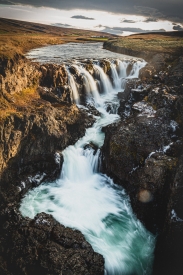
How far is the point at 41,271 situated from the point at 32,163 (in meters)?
6.33

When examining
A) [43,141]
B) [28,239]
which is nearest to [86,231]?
[28,239]

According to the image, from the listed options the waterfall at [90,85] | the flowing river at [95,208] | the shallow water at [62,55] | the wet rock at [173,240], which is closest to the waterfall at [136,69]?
the shallow water at [62,55]

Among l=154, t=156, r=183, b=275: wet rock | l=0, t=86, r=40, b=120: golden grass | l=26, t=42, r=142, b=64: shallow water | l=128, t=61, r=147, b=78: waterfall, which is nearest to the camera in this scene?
l=154, t=156, r=183, b=275: wet rock

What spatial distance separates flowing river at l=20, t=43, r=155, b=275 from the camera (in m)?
9.25

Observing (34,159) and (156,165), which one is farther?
(34,159)

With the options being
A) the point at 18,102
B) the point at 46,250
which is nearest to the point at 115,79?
the point at 18,102

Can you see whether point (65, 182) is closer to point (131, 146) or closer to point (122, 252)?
point (131, 146)

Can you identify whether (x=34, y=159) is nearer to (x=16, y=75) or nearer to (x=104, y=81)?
(x=16, y=75)

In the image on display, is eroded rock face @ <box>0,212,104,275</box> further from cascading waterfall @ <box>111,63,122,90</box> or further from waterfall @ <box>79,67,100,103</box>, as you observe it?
cascading waterfall @ <box>111,63,122,90</box>

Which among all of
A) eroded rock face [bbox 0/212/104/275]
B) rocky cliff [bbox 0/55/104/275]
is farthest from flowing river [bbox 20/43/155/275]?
eroded rock face [bbox 0/212/104/275]

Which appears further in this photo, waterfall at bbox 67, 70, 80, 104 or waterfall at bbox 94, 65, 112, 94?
waterfall at bbox 94, 65, 112, 94

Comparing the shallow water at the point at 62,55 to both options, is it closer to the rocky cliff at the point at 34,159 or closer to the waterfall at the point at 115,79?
the waterfall at the point at 115,79

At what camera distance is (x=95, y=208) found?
454 inches

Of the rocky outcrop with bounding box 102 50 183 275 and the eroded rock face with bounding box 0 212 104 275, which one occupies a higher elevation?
the rocky outcrop with bounding box 102 50 183 275
